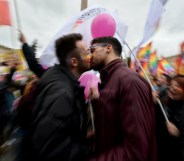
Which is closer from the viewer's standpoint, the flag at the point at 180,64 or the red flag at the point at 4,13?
Result: the flag at the point at 180,64

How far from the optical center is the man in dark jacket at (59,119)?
1624mm

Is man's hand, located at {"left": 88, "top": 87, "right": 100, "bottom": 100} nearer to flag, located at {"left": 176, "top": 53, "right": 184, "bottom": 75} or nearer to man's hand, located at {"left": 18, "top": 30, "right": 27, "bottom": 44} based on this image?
flag, located at {"left": 176, "top": 53, "right": 184, "bottom": 75}

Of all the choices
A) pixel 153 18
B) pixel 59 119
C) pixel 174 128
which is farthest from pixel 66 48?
pixel 153 18

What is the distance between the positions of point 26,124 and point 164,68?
5109 millimetres

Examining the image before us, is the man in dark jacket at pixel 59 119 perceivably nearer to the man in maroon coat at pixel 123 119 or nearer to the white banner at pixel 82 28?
the man in maroon coat at pixel 123 119

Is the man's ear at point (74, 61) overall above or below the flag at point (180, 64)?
above

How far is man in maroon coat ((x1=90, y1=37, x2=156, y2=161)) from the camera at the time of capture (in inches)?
63.3

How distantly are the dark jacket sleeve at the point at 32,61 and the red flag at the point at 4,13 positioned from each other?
0.56 metres

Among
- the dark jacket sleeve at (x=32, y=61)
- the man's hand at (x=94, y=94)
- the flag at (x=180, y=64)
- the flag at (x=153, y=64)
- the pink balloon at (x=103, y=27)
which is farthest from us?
the flag at (x=153, y=64)

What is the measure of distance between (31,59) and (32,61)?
4cm

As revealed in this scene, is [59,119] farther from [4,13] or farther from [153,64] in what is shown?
[153,64]

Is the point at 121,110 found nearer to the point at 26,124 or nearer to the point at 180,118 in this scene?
the point at 26,124

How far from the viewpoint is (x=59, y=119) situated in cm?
165

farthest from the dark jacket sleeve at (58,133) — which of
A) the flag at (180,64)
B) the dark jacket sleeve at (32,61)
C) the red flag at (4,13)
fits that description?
the red flag at (4,13)
